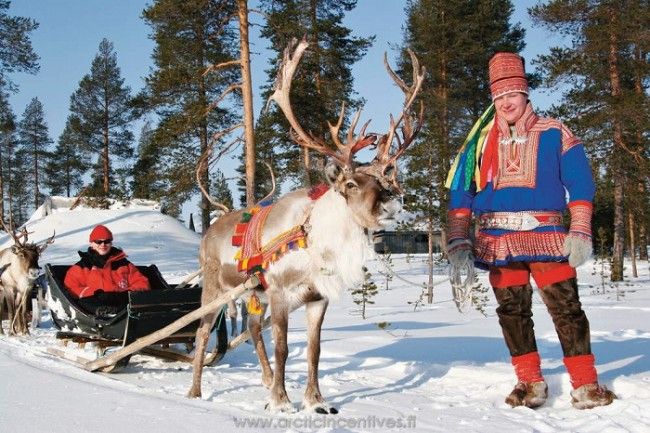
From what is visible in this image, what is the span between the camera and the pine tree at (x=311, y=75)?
656 inches

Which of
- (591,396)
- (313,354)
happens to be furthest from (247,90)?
(591,396)

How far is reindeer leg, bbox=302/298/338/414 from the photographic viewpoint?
15.4 ft

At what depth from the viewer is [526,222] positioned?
454cm

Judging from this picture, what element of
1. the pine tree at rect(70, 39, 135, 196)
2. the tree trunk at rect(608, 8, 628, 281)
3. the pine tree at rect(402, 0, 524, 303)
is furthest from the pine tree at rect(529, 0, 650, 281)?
the pine tree at rect(70, 39, 135, 196)

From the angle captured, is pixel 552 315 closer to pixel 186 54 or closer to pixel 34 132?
pixel 186 54

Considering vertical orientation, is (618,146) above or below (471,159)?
above

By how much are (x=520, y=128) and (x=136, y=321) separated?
4.04 meters

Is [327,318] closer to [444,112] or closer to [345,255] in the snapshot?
[345,255]

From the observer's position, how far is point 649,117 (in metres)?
19.7

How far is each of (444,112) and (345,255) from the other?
23.4 m

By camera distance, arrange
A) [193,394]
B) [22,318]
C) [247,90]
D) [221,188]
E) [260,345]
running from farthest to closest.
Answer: [221,188] < [247,90] < [22,318] < [260,345] < [193,394]

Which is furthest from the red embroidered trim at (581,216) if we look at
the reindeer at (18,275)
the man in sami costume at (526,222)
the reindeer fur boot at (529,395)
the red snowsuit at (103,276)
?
the reindeer at (18,275)

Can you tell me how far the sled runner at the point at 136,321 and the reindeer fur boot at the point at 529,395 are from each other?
2900mm

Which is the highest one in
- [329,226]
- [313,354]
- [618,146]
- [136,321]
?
[618,146]
